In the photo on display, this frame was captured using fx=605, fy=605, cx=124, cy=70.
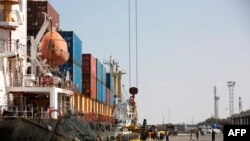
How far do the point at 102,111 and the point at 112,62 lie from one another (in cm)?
2956

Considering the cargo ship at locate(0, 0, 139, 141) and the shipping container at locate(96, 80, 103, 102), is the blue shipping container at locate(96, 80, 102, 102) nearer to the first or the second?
the shipping container at locate(96, 80, 103, 102)

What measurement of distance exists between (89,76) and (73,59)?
8.68 meters

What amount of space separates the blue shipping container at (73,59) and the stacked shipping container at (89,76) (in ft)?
13.7

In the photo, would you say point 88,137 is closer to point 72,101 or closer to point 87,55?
point 72,101

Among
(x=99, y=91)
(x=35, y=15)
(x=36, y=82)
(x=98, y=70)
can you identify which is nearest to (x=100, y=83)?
(x=98, y=70)

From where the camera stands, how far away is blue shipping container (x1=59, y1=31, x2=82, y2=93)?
42.8 m

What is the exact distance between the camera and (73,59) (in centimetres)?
4319

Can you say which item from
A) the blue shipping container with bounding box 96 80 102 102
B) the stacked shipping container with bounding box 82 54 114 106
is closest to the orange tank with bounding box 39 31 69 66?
the stacked shipping container with bounding box 82 54 114 106

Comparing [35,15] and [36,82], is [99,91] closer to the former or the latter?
[35,15]

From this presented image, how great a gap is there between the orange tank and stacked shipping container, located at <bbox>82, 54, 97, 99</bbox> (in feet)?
42.3

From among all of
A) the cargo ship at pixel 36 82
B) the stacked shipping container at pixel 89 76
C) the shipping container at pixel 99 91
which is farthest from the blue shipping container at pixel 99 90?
the cargo ship at pixel 36 82

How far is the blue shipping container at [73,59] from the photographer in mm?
42766

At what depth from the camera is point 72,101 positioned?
3634 centimetres

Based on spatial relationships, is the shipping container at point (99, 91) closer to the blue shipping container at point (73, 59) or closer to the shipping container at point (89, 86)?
the shipping container at point (89, 86)
